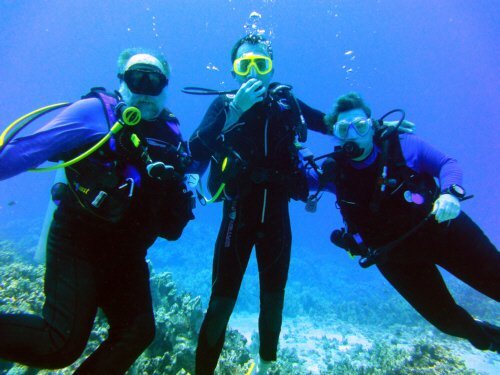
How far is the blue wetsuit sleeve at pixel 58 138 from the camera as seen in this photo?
2180mm

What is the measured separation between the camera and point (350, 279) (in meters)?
25.4

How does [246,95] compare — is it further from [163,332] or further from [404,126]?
[163,332]

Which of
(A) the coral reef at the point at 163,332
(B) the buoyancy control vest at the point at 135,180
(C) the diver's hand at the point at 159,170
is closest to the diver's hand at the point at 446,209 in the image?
(B) the buoyancy control vest at the point at 135,180

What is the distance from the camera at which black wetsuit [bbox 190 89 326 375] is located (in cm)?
356

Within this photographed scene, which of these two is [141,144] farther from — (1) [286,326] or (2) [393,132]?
(1) [286,326]

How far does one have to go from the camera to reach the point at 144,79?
9.94ft

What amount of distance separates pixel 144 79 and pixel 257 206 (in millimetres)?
1936

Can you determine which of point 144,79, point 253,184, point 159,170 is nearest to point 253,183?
point 253,184

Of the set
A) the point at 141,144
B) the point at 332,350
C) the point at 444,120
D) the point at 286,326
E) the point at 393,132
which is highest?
the point at 444,120

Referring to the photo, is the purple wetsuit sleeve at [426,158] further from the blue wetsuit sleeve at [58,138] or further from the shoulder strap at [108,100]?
the blue wetsuit sleeve at [58,138]

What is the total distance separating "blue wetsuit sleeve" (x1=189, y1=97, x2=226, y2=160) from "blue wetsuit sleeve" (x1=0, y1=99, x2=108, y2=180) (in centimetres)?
122

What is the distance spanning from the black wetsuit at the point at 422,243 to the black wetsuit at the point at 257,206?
101 centimetres

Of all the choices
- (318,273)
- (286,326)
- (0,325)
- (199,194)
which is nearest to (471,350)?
(286,326)

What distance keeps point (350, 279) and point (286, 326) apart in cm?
1558
